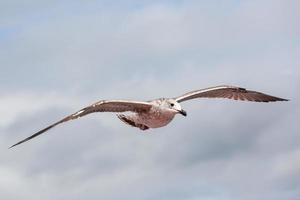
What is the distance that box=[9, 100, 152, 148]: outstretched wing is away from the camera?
28.5 metres

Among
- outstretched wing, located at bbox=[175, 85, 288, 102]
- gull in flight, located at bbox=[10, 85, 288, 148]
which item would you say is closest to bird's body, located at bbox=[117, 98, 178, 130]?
gull in flight, located at bbox=[10, 85, 288, 148]

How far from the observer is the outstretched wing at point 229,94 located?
33.6 meters

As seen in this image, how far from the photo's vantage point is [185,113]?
31.0 metres

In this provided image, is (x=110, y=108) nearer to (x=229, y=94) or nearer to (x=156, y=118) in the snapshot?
(x=156, y=118)

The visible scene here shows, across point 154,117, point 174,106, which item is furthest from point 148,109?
point 174,106

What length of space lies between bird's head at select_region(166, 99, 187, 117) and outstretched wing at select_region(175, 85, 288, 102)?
0.94m

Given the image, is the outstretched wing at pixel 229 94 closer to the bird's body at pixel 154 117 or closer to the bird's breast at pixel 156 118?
the bird's body at pixel 154 117

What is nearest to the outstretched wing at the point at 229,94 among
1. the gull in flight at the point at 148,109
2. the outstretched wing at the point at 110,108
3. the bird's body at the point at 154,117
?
the gull in flight at the point at 148,109

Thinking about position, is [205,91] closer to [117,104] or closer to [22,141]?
[117,104]

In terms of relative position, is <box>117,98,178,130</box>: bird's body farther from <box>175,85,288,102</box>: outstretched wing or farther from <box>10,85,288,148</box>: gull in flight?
<box>175,85,288,102</box>: outstretched wing

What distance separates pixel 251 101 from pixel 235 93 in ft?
3.09

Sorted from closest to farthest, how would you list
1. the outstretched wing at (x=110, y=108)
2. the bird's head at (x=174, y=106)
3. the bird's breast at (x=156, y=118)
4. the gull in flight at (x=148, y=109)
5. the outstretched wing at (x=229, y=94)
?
1. the outstretched wing at (x=110, y=108)
2. the gull in flight at (x=148, y=109)
3. the bird's head at (x=174, y=106)
4. the bird's breast at (x=156, y=118)
5. the outstretched wing at (x=229, y=94)

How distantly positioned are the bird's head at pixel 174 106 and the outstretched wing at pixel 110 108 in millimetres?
749

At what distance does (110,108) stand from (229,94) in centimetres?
763
